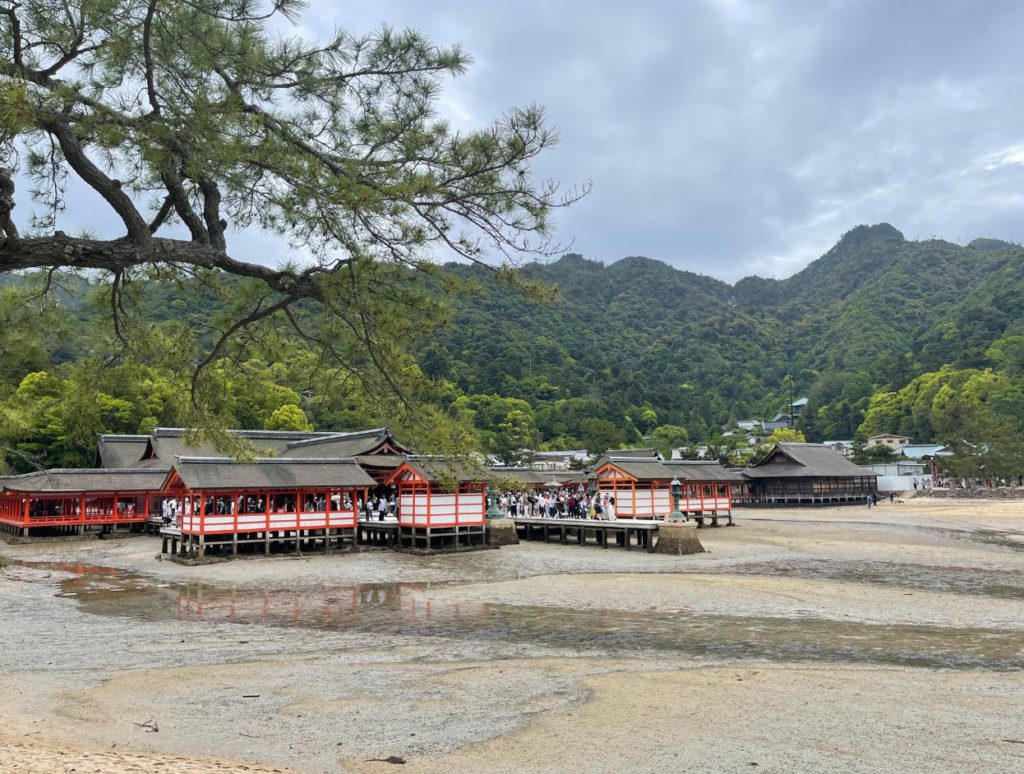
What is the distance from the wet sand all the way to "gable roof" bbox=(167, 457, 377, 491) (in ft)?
10.0

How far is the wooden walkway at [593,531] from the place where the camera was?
25.9 metres

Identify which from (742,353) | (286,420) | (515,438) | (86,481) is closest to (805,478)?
(515,438)

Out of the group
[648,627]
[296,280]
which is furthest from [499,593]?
[296,280]

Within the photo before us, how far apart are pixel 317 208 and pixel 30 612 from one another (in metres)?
13.9

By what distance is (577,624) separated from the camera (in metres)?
13.0

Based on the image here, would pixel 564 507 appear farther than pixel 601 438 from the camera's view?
No

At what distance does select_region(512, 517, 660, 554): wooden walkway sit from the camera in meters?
25.9

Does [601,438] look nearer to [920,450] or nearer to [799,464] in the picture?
[799,464]

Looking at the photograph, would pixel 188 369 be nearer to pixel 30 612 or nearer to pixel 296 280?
pixel 296 280

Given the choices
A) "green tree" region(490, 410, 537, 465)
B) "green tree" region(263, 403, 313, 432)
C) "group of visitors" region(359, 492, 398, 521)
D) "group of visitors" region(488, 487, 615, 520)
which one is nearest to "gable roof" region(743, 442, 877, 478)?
"green tree" region(490, 410, 537, 465)

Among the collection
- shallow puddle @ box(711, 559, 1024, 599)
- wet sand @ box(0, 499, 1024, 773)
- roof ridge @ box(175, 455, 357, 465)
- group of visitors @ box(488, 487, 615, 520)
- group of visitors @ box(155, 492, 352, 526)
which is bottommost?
shallow puddle @ box(711, 559, 1024, 599)

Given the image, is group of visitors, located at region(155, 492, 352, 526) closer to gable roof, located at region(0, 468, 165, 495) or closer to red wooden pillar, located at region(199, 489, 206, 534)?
red wooden pillar, located at region(199, 489, 206, 534)

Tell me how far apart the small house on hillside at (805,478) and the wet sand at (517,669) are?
102 feet

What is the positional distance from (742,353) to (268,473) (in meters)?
112
